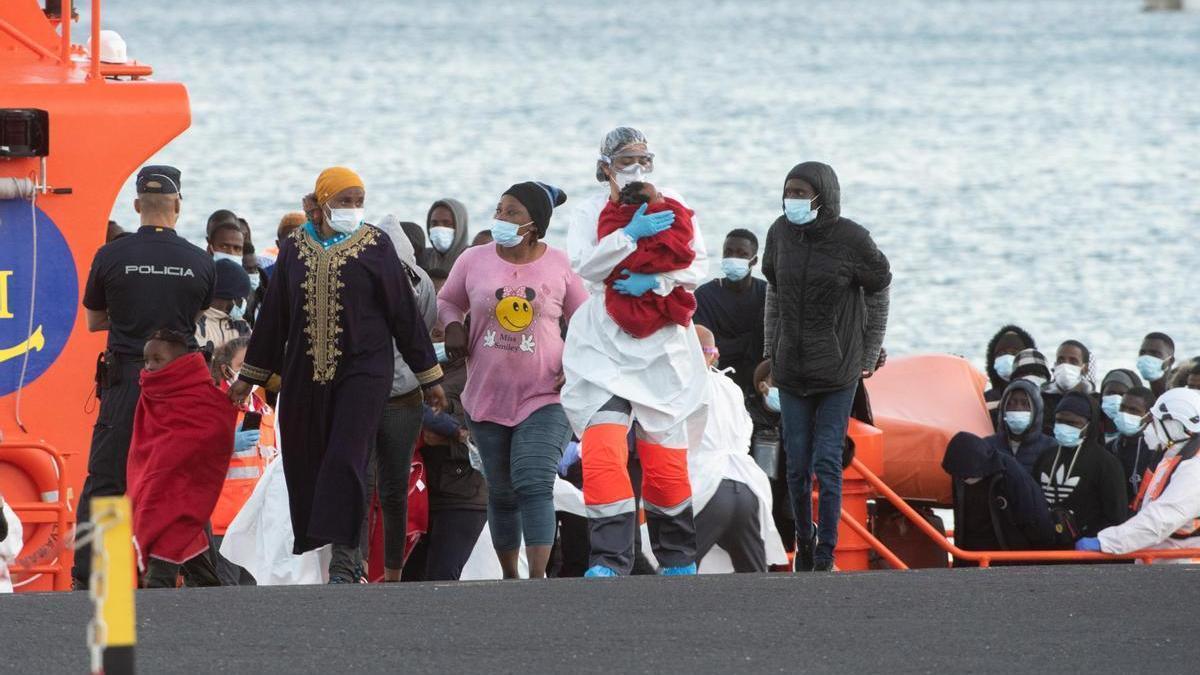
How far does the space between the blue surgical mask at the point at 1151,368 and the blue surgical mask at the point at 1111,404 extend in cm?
149

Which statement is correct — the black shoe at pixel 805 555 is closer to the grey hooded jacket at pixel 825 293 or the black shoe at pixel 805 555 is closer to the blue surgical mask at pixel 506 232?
the grey hooded jacket at pixel 825 293

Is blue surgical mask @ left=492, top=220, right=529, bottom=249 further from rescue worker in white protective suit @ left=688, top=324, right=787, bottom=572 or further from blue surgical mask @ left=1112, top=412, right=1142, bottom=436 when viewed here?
blue surgical mask @ left=1112, top=412, right=1142, bottom=436

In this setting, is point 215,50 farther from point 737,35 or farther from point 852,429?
point 852,429

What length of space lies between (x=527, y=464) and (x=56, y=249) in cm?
244

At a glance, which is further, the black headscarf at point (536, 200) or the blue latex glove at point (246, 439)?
the blue latex glove at point (246, 439)

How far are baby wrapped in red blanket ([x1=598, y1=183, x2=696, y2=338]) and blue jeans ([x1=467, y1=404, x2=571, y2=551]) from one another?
65 centimetres

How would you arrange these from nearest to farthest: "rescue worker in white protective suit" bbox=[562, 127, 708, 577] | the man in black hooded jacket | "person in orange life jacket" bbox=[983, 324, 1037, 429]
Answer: "rescue worker in white protective suit" bbox=[562, 127, 708, 577], the man in black hooded jacket, "person in orange life jacket" bbox=[983, 324, 1037, 429]

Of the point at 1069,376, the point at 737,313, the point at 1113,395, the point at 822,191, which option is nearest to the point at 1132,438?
the point at 1113,395

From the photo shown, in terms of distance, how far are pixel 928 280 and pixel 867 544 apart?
29.7 metres

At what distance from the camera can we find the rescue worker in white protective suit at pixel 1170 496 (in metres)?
10.4

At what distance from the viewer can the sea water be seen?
41156 millimetres

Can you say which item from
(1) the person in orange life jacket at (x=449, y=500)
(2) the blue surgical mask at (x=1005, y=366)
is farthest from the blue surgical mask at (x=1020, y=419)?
(1) the person in orange life jacket at (x=449, y=500)

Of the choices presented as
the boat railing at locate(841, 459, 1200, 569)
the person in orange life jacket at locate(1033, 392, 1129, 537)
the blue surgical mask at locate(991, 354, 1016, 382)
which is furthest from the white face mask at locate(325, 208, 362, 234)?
the blue surgical mask at locate(991, 354, 1016, 382)

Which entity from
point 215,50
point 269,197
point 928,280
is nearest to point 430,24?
point 215,50
